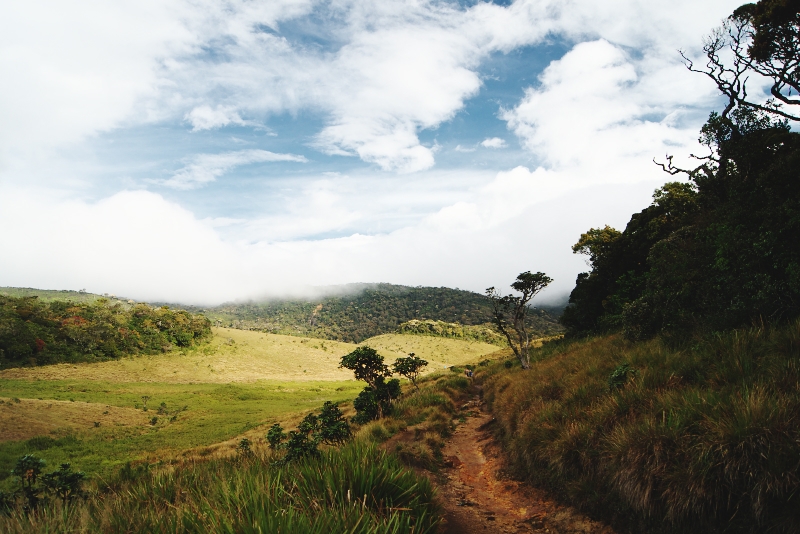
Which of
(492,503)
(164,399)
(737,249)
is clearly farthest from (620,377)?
(164,399)

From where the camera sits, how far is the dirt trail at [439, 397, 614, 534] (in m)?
6.53

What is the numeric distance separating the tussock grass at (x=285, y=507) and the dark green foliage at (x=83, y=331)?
8593cm

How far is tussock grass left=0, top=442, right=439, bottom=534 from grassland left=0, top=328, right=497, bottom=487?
23500mm

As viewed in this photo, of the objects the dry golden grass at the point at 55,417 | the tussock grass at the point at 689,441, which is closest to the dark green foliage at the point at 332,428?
the tussock grass at the point at 689,441

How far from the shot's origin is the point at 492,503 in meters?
8.29

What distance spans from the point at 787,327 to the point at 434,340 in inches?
5295

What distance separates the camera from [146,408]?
47125 mm

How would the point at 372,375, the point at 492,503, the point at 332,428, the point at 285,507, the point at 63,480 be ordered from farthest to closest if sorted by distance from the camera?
the point at 372,375 < the point at 332,428 < the point at 63,480 < the point at 492,503 < the point at 285,507

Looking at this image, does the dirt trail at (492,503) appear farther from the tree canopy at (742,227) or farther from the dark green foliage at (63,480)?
the dark green foliage at (63,480)

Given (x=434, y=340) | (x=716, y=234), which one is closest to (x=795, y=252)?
(x=716, y=234)

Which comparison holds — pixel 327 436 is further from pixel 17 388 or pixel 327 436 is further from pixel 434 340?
pixel 434 340

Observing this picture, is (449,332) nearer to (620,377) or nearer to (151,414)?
(151,414)

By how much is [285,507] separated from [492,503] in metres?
6.86

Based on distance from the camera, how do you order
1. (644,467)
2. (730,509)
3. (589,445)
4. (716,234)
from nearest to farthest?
(730,509), (644,467), (589,445), (716,234)
